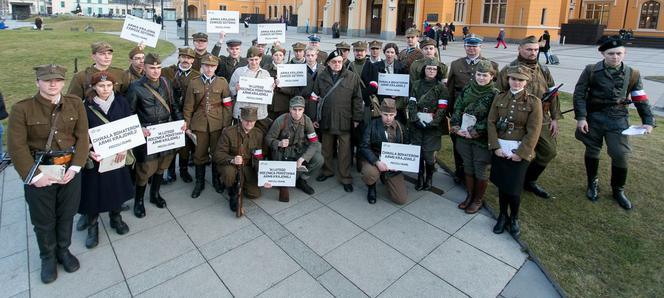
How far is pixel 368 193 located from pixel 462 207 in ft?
4.61

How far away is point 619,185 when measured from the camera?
586 cm

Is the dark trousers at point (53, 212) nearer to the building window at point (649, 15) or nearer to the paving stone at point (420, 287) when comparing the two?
the paving stone at point (420, 287)

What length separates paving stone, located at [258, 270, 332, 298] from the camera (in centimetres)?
390

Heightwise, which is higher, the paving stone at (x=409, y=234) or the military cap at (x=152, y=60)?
the military cap at (x=152, y=60)

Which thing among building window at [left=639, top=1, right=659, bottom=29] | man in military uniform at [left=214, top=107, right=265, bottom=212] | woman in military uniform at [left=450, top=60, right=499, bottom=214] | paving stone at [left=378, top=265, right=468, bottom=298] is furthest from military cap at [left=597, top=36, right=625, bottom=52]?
building window at [left=639, top=1, right=659, bottom=29]

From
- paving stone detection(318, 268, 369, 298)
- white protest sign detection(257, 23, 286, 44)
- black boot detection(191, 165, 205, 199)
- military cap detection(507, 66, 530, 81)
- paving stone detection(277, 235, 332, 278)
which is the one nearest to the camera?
paving stone detection(318, 268, 369, 298)

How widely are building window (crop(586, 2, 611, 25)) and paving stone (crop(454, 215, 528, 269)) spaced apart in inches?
2162

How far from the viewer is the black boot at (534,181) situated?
6.13m

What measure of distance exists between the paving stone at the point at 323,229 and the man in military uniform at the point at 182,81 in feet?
7.66

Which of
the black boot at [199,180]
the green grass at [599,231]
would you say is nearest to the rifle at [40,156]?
the black boot at [199,180]

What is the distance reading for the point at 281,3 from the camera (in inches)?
2704

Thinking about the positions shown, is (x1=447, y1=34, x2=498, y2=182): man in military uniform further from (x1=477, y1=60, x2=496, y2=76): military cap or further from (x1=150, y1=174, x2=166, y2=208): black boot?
(x1=150, y1=174, x2=166, y2=208): black boot

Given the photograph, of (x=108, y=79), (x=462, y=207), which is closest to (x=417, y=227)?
(x=462, y=207)

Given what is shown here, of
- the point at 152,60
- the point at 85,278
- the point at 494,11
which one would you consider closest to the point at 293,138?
the point at 152,60
